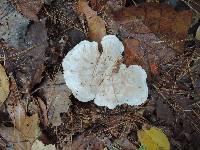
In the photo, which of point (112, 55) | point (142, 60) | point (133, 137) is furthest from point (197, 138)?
point (112, 55)

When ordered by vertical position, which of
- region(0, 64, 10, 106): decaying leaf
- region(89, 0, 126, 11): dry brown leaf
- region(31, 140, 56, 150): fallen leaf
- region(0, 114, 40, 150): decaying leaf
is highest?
region(89, 0, 126, 11): dry brown leaf

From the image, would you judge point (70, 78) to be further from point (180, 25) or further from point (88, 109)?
point (180, 25)

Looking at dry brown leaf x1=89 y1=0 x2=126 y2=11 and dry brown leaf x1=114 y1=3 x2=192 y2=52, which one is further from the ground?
dry brown leaf x1=89 y1=0 x2=126 y2=11

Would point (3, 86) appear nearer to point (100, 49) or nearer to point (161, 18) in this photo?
point (100, 49)

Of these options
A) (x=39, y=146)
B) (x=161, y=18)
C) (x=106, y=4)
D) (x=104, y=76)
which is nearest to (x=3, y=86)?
(x=39, y=146)

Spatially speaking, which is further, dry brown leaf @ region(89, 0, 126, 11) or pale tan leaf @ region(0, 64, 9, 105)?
dry brown leaf @ region(89, 0, 126, 11)

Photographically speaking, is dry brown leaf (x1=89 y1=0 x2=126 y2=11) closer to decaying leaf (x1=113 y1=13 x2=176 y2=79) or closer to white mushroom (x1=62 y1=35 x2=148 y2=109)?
decaying leaf (x1=113 y1=13 x2=176 y2=79)

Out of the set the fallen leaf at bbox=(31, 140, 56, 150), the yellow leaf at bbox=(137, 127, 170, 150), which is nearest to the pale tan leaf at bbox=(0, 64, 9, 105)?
the fallen leaf at bbox=(31, 140, 56, 150)
